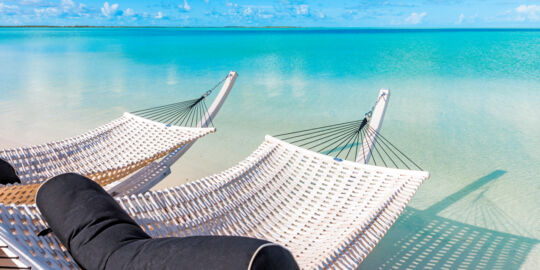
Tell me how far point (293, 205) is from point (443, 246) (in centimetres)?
107

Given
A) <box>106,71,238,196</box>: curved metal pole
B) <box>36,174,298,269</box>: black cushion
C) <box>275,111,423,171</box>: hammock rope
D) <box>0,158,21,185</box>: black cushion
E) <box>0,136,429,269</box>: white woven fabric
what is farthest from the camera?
<box>275,111,423,171</box>: hammock rope

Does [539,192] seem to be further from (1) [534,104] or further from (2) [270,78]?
(2) [270,78]

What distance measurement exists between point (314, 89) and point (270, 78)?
1.67 m

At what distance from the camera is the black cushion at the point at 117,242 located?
0.76 meters

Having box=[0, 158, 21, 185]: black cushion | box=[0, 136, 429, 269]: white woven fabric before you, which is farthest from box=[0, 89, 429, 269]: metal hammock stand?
box=[0, 158, 21, 185]: black cushion

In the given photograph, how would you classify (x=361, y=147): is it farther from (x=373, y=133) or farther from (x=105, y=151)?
(x=105, y=151)

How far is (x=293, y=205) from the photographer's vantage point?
6.85 feet

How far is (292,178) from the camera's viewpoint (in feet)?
7.40

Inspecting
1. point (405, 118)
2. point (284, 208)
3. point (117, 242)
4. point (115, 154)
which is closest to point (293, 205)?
point (284, 208)

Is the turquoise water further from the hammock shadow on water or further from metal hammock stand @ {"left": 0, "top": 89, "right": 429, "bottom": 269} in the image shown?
metal hammock stand @ {"left": 0, "top": 89, "right": 429, "bottom": 269}

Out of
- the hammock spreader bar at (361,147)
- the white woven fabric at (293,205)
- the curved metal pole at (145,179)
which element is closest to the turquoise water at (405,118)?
the hammock spreader bar at (361,147)

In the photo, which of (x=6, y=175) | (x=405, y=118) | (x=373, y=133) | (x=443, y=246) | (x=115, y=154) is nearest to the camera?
(x=6, y=175)

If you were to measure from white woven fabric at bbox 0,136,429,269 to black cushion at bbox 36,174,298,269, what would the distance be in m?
0.16

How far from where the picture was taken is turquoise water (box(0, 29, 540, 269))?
256 cm
